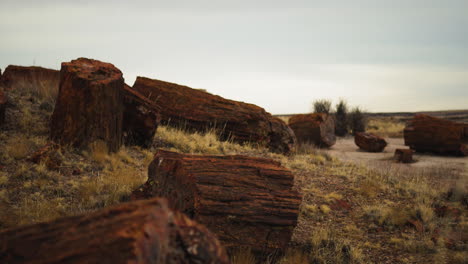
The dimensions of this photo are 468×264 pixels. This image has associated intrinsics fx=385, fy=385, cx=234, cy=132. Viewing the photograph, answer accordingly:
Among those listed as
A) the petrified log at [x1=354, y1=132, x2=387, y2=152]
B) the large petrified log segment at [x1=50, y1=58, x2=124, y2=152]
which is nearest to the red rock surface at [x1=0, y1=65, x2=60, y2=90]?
the large petrified log segment at [x1=50, y1=58, x2=124, y2=152]

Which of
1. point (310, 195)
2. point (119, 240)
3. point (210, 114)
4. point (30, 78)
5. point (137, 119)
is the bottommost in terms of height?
point (310, 195)

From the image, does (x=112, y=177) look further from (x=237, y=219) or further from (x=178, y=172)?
(x=237, y=219)

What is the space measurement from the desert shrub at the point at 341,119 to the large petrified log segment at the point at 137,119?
17527mm

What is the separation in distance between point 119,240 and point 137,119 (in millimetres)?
6968

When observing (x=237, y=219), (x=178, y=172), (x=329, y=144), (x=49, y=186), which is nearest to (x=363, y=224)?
(x=237, y=219)

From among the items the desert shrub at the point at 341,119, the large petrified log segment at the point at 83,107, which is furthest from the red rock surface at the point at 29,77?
the desert shrub at the point at 341,119

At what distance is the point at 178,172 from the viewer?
13.5 ft

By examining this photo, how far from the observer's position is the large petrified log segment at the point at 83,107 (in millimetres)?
6852

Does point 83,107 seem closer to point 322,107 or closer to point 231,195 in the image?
point 231,195

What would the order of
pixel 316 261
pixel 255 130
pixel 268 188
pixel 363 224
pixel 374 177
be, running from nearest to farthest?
pixel 268 188
pixel 316 261
pixel 363 224
pixel 374 177
pixel 255 130

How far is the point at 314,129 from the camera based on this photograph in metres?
16.0

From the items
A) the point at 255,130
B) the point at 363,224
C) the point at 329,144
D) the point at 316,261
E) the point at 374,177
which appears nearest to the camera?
the point at 316,261

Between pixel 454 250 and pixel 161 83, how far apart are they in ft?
28.0

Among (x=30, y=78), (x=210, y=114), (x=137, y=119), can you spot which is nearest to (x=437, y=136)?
(x=210, y=114)
